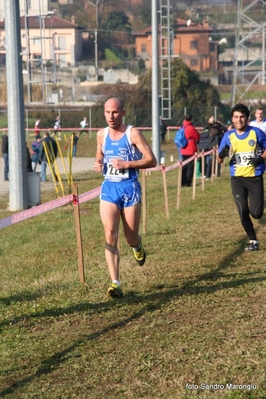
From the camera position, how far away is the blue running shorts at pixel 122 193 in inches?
331

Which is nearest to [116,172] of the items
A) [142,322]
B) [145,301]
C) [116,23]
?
[145,301]

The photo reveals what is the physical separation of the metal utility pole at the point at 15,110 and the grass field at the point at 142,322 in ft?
18.7

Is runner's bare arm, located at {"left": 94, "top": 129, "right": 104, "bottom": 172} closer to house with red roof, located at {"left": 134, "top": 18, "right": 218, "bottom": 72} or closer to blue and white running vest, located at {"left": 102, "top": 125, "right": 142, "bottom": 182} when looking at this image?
blue and white running vest, located at {"left": 102, "top": 125, "right": 142, "bottom": 182}

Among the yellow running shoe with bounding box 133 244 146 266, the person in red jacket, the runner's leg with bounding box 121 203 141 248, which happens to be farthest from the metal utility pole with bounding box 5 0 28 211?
the runner's leg with bounding box 121 203 141 248

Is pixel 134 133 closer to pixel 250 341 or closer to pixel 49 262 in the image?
pixel 250 341

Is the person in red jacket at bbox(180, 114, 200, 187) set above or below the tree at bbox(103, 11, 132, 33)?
below

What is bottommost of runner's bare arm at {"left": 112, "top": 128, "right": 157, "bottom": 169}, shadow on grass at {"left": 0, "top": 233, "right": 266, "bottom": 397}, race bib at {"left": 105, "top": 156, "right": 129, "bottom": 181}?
shadow on grass at {"left": 0, "top": 233, "right": 266, "bottom": 397}

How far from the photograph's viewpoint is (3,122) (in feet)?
212

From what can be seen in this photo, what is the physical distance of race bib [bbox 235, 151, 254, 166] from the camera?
35.4 feet

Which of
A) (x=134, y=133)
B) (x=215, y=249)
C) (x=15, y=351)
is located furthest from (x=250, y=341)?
(x=215, y=249)

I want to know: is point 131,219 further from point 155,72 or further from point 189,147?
point 155,72

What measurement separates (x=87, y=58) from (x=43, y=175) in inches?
3322

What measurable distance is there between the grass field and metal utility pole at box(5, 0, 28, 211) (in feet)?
18.7

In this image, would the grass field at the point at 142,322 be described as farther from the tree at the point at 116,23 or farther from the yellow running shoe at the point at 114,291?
the tree at the point at 116,23
